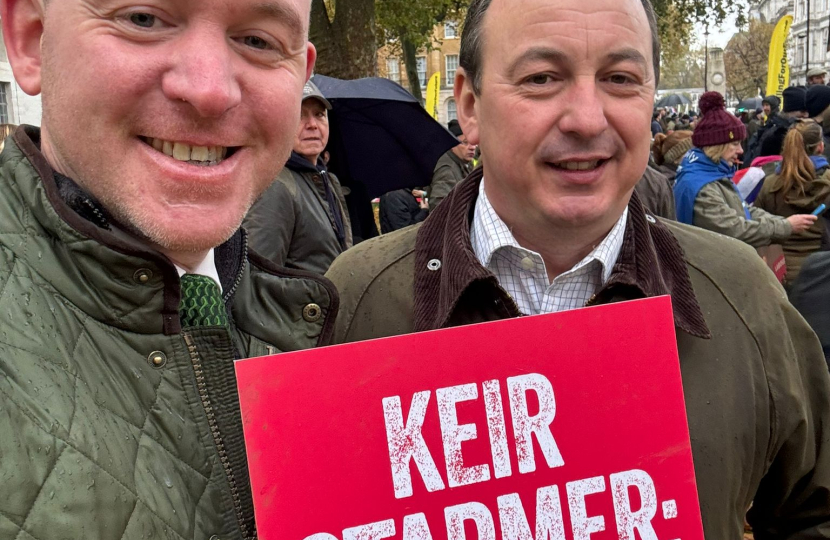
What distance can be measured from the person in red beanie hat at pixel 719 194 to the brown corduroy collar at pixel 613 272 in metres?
4.19

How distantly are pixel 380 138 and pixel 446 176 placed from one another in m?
1.30

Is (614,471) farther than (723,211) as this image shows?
No

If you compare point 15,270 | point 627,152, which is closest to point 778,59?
point 627,152

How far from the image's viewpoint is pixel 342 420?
55.0 inches

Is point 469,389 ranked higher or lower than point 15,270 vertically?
lower

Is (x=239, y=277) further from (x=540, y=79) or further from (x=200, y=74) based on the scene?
(x=540, y=79)

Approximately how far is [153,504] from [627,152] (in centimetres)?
132

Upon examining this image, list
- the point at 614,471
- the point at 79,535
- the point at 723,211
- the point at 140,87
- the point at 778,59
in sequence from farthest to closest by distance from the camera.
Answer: the point at 778,59 → the point at 723,211 → the point at 614,471 → the point at 140,87 → the point at 79,535

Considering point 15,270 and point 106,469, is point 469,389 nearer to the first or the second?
point 106,469

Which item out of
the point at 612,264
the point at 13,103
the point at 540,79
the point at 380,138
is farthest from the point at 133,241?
the point at 13,103

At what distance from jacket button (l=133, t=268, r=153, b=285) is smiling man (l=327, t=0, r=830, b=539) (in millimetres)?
730

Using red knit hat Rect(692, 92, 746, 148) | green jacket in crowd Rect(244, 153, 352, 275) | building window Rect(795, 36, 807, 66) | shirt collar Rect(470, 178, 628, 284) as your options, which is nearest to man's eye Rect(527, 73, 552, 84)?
shirt collar Rect(470, 178, 628, 284)

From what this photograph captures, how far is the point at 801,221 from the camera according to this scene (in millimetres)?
6281

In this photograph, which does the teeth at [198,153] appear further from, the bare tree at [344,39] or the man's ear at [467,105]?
the bare tree at [344,39]
